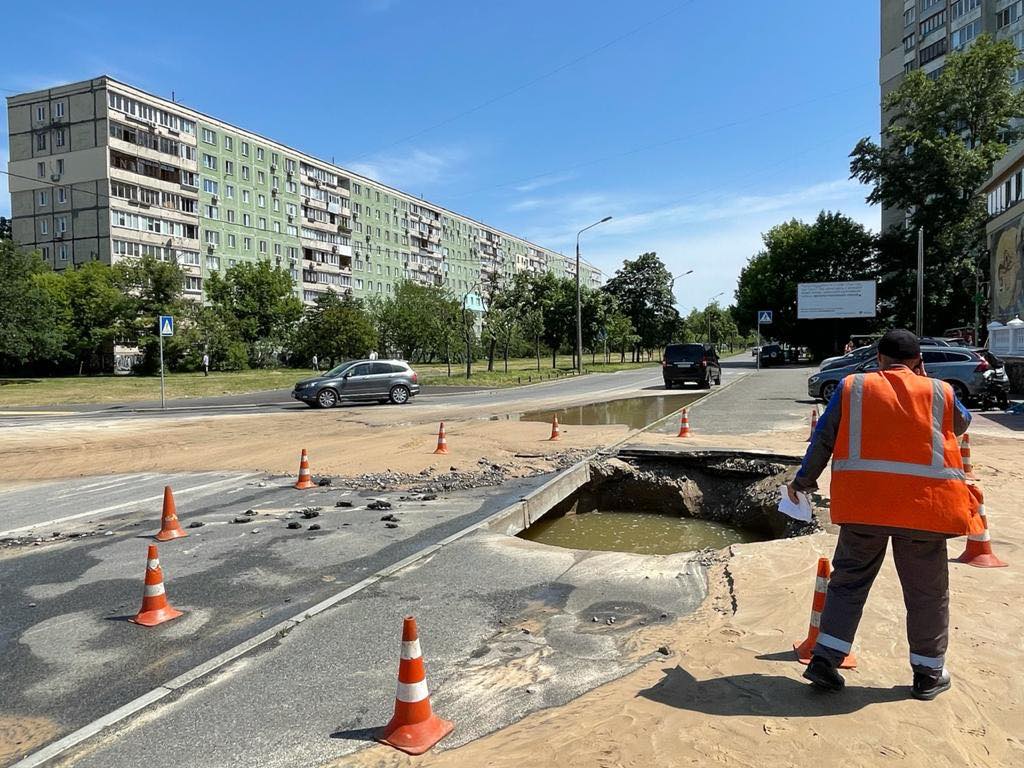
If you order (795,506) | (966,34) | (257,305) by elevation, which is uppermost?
(966,34)

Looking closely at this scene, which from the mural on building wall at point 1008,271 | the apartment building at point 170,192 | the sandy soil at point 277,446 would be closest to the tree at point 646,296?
the apartment building at point 170,192

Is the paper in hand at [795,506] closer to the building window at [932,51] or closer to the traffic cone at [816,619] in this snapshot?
the traffic cone at [816,619]

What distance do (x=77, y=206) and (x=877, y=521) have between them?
68993 mm

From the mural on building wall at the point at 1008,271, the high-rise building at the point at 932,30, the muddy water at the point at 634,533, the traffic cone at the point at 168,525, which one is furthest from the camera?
the high-rise building at the point at 932,30

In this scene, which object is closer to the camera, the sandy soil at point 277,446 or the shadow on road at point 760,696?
the shadow on road at point 760,696

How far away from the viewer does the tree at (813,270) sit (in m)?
58.9

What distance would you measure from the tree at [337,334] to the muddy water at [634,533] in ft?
154

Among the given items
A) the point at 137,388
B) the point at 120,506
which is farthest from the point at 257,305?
the point at 120,506

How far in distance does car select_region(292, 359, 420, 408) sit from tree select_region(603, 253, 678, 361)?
46.4 m

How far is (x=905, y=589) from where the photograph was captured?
3.45 meters

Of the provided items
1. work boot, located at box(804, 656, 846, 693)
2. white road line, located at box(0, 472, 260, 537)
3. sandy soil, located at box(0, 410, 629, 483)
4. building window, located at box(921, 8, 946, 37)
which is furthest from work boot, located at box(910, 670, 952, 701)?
building window, located at box(921, 8, 946, 37)

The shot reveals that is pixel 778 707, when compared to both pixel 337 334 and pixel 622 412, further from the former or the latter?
pixel 337 334

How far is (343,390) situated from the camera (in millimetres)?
24062

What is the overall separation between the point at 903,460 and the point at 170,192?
68633mm
